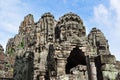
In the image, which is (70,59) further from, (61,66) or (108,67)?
(108,67)

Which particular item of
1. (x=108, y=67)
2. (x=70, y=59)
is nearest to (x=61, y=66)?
(x=70, y=59)

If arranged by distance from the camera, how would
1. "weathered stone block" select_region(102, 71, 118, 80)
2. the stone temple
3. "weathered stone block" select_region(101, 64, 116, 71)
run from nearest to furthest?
"weathered stone block" select_region(102, 71, 118, 80) → "weathered stone block" select_region(101, 64, 116, 71) → the stone temple

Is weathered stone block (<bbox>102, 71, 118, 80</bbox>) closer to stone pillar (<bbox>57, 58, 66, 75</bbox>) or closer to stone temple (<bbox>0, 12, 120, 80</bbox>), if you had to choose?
stone temple (<bbox>0, 12, 120, 80</bbox>)

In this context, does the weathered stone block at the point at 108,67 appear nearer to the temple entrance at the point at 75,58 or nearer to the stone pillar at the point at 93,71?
the stone pillar at the point at 93,71

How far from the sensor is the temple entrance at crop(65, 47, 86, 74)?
590 inches

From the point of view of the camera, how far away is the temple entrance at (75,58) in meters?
15.0

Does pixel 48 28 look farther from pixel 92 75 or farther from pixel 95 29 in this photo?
pixel 92 75

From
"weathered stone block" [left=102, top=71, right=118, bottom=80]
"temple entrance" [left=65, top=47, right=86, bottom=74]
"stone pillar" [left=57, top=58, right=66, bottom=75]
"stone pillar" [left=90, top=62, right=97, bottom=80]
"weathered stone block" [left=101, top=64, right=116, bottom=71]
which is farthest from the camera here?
"temple entrance" [left=65, top=47, right=86, bottom=74]

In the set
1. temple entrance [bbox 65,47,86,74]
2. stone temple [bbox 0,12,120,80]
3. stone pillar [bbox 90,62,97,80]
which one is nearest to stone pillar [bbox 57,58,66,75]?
stone temple [bbox 0,12,120,80]

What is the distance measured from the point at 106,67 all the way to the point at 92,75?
1593 millimetres

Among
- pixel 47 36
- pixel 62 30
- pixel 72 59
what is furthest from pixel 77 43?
pixel 47 36

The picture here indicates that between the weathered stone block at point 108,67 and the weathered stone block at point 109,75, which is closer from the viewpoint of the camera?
the weathered stone block at point 109,75

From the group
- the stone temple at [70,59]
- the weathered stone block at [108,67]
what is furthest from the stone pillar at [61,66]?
the weathered stone block at [108,67]

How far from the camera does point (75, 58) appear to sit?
51.8 ft
